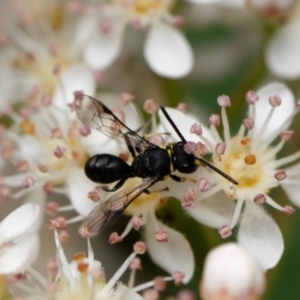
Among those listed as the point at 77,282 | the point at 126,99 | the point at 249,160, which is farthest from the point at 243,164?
the point at 77,282

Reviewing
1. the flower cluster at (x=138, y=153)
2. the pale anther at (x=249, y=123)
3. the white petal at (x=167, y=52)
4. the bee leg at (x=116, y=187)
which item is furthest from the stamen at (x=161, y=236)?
the white petal at (x=167, y=52)

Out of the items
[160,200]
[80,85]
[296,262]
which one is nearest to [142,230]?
[160,200]

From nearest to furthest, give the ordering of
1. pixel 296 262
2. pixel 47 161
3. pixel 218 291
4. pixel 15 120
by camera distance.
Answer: pixel 218 291 → pixel 47 161 → pixel 15 120 → pixel 296 262

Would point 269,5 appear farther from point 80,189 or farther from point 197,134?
point 80,189

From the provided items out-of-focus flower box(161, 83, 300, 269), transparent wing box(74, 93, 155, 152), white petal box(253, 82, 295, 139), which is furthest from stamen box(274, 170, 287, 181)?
transparent wing box(74, 93, 155, 152)

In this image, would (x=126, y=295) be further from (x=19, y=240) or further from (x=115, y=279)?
(x=19, y=240)

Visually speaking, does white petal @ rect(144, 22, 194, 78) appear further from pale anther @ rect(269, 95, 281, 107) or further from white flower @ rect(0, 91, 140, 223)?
pale anther @ rect(269, 95, 281, 107)
